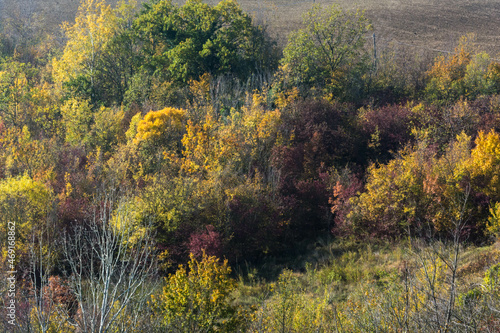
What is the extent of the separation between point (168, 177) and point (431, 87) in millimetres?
28903

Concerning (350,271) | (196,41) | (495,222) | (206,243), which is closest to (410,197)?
(495,222)

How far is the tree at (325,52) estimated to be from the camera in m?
41.4

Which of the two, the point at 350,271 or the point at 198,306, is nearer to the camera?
the point at 198,306

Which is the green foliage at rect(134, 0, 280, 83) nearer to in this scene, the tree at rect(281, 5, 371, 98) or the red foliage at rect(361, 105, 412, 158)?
the tree at rect(281, 5, 371, 98)

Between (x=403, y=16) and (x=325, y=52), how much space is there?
112 feet

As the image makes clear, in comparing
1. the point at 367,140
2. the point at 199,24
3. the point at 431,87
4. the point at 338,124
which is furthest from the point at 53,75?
the point at 431,87

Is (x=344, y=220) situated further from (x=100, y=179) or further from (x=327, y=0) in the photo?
(x=327, y=0)

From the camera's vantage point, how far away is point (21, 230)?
24.0 metres

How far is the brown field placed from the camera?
6044cm

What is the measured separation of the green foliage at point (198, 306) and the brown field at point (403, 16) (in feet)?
152

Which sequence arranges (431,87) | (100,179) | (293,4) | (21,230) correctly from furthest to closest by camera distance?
(293,4) → (431,87) → (100,179) → (21,230)

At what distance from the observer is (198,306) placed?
48.4ft

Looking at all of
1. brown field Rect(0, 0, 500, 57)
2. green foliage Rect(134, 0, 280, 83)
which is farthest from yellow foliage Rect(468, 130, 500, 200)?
brown field Rect(0, 0, 500, 57)

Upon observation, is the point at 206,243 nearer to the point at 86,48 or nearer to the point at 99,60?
the point at 99,60
